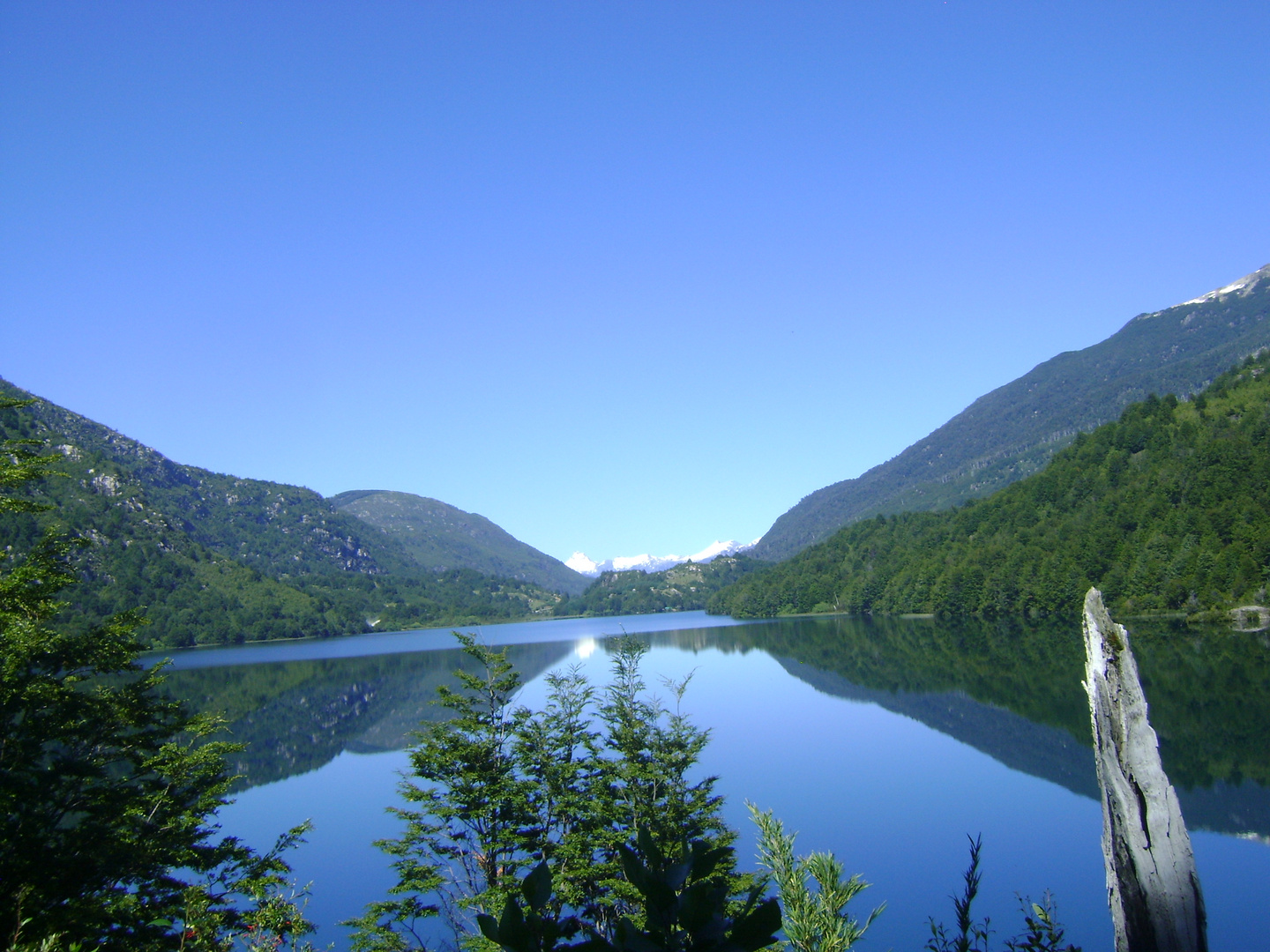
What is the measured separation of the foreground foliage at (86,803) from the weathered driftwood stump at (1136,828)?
26.1 ft

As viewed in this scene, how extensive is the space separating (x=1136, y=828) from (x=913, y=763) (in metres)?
34.6

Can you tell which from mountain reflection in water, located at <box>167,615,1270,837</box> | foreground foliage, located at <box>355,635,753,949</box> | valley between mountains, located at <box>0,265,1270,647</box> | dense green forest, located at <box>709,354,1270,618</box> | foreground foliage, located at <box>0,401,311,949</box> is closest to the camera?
foreground foliage, located at <box>0,401,311,949</box>

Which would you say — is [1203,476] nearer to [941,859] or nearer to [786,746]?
[786,746]

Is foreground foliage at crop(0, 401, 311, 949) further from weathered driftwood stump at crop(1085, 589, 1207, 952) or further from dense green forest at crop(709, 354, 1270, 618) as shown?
dense green forest at crop(709, 354, 1270, 618)

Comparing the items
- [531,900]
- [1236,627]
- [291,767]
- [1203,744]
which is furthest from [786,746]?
[1236,627]

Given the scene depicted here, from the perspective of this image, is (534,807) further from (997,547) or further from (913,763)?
(997,547)

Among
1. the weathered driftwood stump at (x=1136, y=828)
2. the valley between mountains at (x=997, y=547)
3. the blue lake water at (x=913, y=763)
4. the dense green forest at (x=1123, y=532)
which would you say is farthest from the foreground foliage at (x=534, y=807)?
the dense green forest at (x=1123, y=532)

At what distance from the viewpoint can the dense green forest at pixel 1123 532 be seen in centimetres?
7381

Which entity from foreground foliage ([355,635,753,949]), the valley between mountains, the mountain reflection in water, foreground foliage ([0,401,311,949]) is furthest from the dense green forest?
foreground foliage ([0,401,311,949])

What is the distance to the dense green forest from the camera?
242 ft

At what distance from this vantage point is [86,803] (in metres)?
11.9

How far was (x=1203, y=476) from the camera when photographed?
8594cm

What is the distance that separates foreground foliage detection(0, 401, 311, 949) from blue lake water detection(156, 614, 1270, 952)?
733 centimetres

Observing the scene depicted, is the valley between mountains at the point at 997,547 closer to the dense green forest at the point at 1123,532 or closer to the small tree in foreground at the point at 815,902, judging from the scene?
the dense green forest at the point at 1123,532
